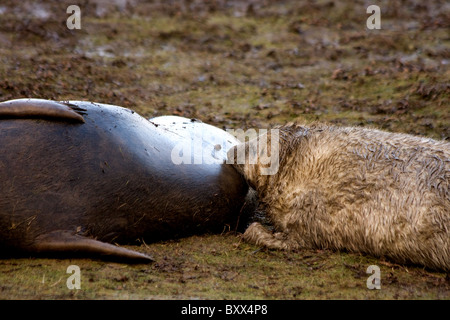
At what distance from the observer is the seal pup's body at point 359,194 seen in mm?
4809

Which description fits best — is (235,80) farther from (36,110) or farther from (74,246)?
(74,246)

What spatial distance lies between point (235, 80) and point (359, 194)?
6820 mm

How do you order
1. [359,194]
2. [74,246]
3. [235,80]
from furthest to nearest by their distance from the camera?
1. [235,80]
2. [359,194]
3. [74,246]

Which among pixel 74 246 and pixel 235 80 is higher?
pixel 235 80

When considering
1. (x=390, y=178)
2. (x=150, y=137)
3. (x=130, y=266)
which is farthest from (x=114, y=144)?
(x=390, y=178)

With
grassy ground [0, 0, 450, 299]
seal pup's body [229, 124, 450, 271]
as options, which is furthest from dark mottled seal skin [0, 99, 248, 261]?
seal pup's body [229, 124, 450, 271]

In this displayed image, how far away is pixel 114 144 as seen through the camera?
5020mm

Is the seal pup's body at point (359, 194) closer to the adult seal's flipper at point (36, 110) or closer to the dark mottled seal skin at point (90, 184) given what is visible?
the dark mottled seal skin at point (90, 184)

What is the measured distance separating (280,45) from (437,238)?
32.6 ft

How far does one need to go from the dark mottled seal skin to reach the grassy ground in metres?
0.18

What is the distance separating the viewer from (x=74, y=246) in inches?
180

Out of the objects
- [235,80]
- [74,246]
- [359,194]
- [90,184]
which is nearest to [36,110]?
[90,184]

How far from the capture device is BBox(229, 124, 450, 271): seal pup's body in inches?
189

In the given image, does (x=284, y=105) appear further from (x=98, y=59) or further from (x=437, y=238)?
(x=437, y=238)
